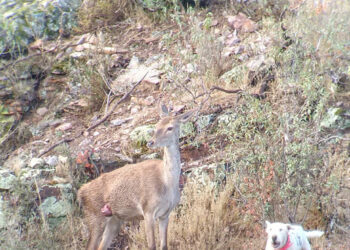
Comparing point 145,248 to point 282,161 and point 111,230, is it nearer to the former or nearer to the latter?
point 111,230

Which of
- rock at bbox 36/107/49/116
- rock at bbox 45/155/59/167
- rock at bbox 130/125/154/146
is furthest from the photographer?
rock at bbox 36/107/49/116

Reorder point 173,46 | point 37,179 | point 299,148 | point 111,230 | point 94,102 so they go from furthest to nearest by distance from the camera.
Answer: point 173,46 < point 94,102 < point 37,179 < point 111,230 < point 299,148

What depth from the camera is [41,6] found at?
5.16 meters

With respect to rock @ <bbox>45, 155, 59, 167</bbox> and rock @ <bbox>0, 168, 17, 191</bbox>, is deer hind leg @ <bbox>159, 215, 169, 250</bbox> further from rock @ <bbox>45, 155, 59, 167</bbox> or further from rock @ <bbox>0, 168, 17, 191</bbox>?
rock @ <bbox>45, 155, 59, 167</bbox>

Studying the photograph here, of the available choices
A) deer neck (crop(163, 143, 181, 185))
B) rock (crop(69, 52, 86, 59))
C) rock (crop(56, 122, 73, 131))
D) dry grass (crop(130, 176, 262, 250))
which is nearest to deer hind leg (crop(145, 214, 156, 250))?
deer neck (crop(163, 143, 181, 185))

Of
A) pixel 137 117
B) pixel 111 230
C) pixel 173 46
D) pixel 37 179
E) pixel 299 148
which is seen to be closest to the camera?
pixel 299 148

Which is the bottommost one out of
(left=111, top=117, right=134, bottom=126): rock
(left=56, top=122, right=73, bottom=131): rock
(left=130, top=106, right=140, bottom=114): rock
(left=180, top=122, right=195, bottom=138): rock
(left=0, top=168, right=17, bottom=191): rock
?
(left=56, top=122, right=73, bottom=131): rock

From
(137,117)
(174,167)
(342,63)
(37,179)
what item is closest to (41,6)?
(174,167)

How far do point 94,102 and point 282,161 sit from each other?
17.2 feet

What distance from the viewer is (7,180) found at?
9.12 m

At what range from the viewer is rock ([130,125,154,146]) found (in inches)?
393

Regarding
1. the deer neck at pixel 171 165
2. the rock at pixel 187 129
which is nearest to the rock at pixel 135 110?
the rock at pixel 187 129

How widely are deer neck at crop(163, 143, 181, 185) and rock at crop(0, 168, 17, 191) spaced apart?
8.93 ft

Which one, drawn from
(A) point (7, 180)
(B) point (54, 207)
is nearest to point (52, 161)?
(A) point (7, 180)
